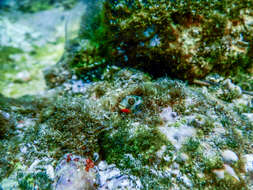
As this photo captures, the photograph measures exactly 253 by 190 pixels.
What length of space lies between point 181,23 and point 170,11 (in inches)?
10.8

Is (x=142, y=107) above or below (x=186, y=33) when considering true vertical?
below

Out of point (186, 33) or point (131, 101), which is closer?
point (131, 101)

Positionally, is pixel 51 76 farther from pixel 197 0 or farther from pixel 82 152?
pixel 197 0

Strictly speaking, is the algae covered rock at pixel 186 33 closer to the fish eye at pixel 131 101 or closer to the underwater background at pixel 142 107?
the underwater background at pixel 142 107

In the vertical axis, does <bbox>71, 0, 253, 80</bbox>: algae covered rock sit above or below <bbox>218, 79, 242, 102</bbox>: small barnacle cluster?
above

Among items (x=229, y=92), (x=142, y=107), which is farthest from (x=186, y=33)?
(x=142, y=107)

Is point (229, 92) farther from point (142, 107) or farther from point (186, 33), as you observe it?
point (142, 107)

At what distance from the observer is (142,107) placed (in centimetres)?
240

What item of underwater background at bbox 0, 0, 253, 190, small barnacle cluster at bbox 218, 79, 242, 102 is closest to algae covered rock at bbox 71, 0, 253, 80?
underwater background at bbox 0, 0, 253, 190

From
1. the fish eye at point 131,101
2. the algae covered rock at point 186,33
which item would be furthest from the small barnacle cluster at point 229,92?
the fish eye at point 131,101

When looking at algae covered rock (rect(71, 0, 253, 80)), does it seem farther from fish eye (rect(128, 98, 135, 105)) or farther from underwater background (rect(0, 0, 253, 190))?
fish eye (rect(128, 98, 135, 105))

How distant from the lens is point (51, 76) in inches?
157

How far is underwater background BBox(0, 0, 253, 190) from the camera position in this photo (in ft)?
6.28

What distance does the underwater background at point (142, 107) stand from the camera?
191 cm
